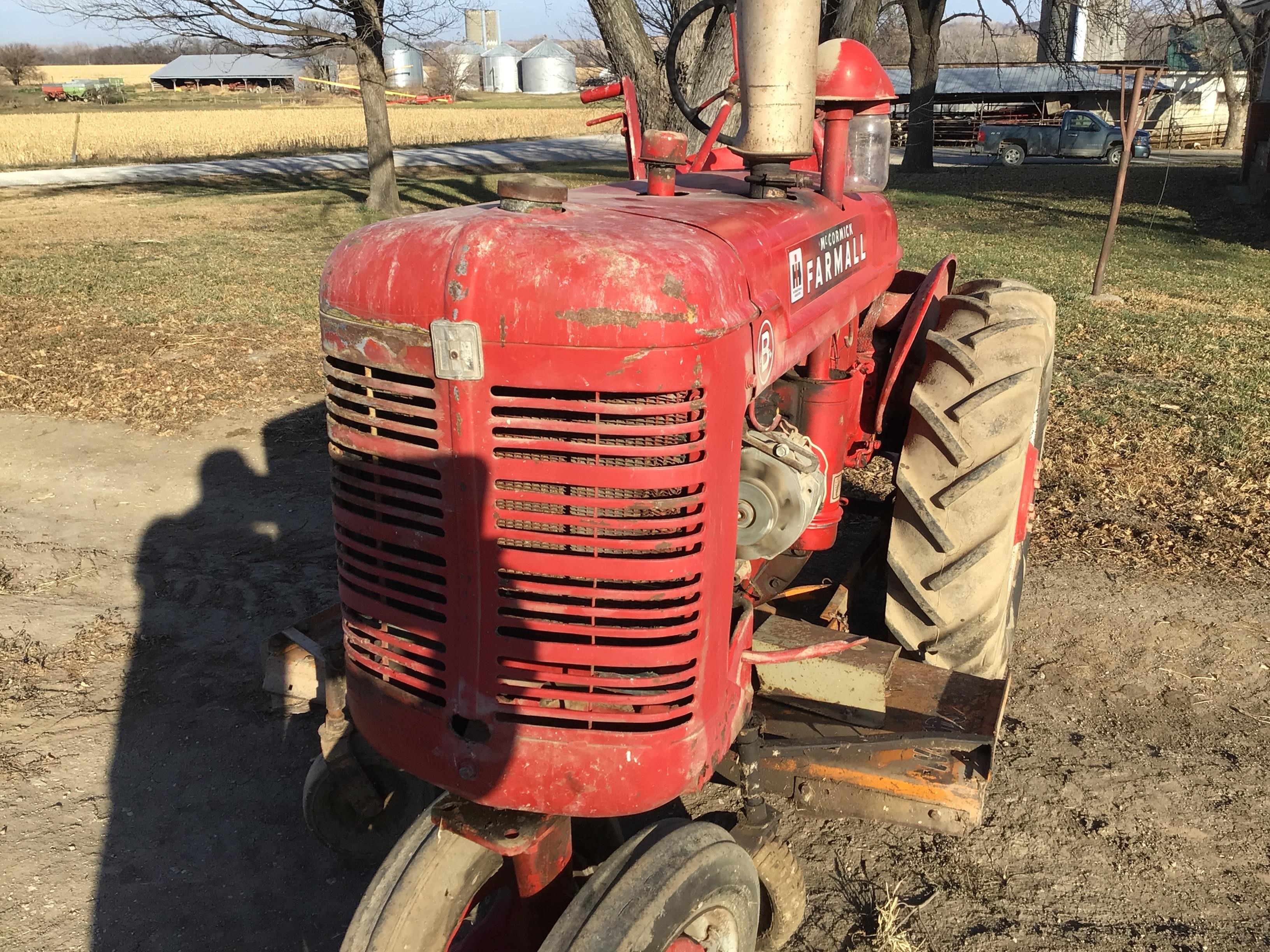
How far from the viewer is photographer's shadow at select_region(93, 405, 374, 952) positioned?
9.25 feet

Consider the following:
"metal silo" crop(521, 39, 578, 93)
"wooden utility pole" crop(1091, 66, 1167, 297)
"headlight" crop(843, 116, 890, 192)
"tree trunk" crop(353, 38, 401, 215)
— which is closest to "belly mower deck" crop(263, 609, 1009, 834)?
"headlight" crop(843, 116, 890, 192)

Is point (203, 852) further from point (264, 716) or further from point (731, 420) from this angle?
point (731, 420)

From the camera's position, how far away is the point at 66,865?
3.00 meters

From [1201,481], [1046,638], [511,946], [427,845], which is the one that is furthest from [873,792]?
[1201,481]

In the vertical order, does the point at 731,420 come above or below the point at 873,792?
above

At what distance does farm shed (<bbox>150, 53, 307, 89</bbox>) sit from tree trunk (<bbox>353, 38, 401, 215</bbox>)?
58.1 metres

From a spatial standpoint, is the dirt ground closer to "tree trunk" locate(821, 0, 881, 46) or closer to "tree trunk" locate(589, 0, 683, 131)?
"tree trunk" locate(589, 0, 683, 131)

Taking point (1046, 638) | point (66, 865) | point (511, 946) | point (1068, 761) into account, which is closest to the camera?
point (511, 946)

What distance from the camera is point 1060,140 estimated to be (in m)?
28.4

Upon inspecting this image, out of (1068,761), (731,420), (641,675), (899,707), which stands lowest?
(1068,761)

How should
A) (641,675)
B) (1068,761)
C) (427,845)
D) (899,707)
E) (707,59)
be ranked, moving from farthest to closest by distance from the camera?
1. (707,59)
2. (1068,761)
3. (899,707)
4. (427,845)
5. (641,675)

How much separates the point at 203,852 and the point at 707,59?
29.0ft

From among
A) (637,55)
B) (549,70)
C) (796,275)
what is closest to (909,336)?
(796,275)

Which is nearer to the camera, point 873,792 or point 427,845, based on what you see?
point 427,845
